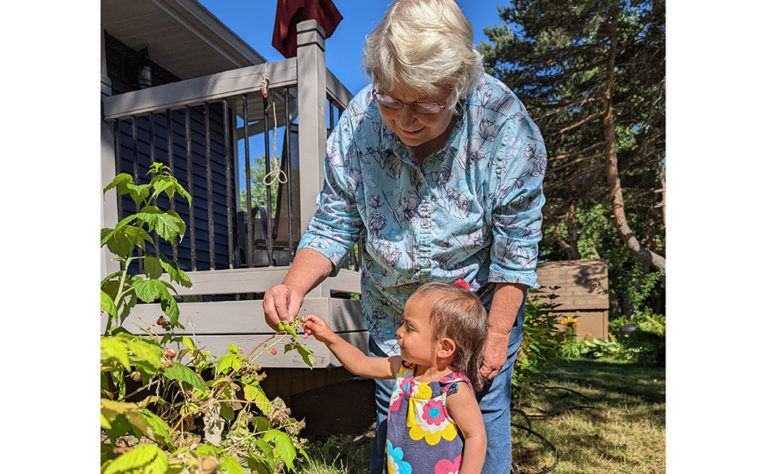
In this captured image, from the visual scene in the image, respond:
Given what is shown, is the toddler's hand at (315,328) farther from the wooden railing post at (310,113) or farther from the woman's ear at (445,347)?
the wooden railing post at (310,113)

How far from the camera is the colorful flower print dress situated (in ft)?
5.02

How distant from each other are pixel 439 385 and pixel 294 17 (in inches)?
127

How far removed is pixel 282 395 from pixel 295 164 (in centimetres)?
152

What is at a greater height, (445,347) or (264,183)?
(264,183)

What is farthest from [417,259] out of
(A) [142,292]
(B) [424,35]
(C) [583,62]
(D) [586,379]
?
(C) [583,62]

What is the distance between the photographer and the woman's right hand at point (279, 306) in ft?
4.75

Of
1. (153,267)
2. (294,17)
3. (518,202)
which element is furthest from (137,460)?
(294,17)

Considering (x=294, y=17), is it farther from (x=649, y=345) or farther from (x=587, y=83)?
(x=587, y=83)

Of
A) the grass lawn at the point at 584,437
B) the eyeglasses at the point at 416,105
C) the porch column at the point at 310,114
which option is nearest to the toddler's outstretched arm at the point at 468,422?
the eyeglasses at the point at 416,105

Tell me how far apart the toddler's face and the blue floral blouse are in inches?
4.7

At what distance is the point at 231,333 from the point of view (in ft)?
9.58

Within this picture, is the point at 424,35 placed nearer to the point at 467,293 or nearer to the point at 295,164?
the point at 467,293

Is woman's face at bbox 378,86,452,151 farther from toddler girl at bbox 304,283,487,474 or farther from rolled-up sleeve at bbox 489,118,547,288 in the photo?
toddler girl at bbox 304,283,487,474

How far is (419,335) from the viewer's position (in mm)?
1571
